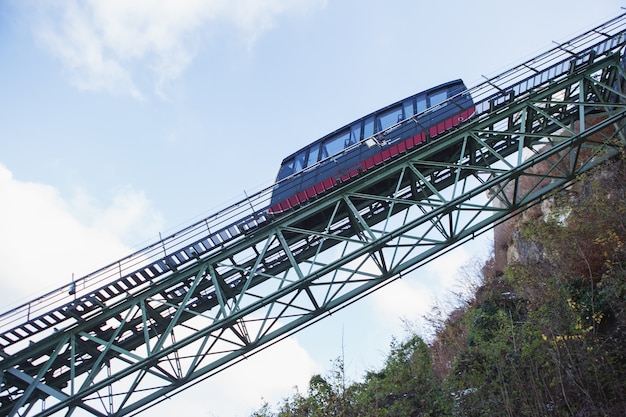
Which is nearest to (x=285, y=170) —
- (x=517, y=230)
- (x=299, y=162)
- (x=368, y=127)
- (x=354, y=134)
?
(x=299, y=162)

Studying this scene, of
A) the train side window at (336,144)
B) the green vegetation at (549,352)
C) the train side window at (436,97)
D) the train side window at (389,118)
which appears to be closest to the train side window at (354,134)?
the train side window at (336,144)

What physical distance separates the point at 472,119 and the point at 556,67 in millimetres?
2559

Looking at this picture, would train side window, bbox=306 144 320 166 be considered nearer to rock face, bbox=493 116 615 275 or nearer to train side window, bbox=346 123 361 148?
train side window, bbox=346 123 361 148

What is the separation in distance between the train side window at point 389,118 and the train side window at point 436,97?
95 centimetres

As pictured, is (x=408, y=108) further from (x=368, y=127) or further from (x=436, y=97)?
(x=368, y=127)

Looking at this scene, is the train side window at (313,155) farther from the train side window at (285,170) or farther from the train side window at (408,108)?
the train side window at (408,108)

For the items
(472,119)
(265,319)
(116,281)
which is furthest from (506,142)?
(116,281)

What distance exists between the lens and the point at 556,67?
48.2 ft

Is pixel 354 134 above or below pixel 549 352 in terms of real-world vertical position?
above

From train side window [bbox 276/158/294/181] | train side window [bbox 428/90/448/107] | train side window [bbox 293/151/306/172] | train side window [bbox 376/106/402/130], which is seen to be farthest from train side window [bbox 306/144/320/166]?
train side window [bbox 428/90/448/107]

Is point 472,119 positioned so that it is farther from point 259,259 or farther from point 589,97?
point 259,259

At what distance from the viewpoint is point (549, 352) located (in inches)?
428

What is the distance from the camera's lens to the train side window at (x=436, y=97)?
54.9 ft

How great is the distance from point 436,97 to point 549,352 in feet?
28.3
